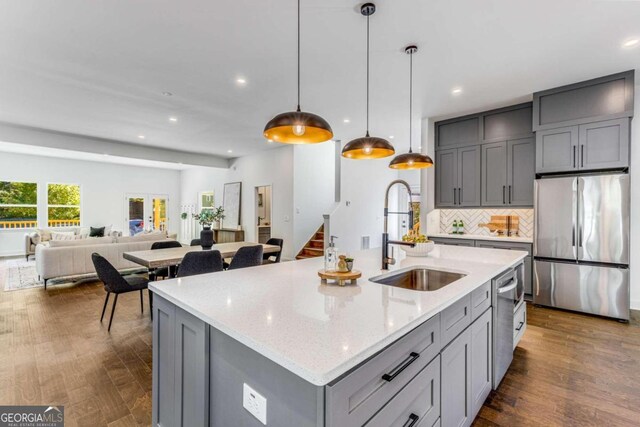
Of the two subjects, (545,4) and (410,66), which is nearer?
(545,4)

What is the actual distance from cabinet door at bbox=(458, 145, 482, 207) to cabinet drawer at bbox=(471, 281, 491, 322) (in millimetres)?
3218

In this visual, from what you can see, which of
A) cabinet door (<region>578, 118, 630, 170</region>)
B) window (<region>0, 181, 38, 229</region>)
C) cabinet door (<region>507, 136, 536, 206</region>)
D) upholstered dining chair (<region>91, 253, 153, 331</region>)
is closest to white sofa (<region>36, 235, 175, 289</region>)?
upholstered dining chair (<region>91, 253, 153, 331</region>)

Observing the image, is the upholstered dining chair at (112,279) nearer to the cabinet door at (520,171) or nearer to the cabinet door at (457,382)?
the cabinet door at (457,382)

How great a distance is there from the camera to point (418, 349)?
1.24 meters

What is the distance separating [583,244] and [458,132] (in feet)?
7.85

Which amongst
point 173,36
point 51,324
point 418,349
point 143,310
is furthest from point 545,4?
point 51,324

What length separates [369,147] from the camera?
2.40 meters

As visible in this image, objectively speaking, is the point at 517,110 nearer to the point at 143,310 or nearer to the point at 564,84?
the point at 564,84

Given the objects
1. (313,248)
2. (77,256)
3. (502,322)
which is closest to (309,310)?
(502,322)

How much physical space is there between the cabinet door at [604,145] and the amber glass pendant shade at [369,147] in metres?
2.99

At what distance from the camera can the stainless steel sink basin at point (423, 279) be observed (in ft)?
7.20

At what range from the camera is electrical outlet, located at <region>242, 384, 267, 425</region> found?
1.01m

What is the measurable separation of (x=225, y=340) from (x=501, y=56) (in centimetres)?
369

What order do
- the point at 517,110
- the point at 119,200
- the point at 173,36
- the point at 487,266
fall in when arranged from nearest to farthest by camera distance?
1. the point at 487,266
2. the point at 173,36
3. the point at 517,110
4. the point at 119,200
